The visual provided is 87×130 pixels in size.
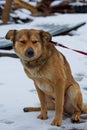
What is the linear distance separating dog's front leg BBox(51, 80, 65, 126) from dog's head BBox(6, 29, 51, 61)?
0.47 metres

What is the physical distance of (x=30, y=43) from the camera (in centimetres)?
437

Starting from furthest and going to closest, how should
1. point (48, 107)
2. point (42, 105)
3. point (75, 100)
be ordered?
point (48, 107)
point (42, 105)
point (75, 100)

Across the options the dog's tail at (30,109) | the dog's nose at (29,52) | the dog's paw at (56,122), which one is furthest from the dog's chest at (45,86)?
the dog's tail at (30,109)

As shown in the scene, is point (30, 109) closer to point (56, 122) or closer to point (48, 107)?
point (48, 107)

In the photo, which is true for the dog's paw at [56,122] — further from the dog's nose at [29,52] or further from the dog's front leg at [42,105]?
the dog's nose at [29,52]

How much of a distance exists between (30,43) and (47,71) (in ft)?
1.38

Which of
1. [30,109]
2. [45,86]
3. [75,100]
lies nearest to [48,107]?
[30,109]

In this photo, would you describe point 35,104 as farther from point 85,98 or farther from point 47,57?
point 47,57

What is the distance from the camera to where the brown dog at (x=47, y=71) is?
440 centimetres

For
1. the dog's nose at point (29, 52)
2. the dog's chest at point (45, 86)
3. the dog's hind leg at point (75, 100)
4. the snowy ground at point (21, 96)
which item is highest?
the dog's nose at point (29, 52)

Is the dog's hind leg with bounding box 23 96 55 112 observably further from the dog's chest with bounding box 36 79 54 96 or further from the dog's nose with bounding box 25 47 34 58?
the dog's nose with bounding box 25 47 34 58

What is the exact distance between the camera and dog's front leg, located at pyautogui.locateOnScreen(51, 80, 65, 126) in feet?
15.3

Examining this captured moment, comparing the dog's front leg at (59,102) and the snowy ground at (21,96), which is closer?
the dog's front leg at (59,102)

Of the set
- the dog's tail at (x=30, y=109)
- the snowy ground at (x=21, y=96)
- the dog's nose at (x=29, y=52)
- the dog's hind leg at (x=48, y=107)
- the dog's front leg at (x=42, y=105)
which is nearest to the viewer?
the dog's nose at (x=29, y=52)
